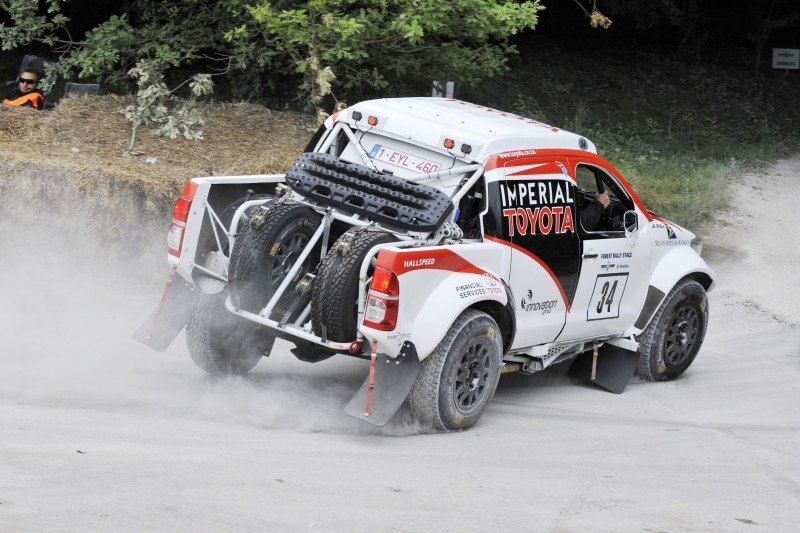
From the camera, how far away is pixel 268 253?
7035 millimetres

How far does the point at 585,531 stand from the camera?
5.61m

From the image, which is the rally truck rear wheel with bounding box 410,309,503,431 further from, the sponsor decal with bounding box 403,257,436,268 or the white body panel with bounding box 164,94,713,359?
the sponsor decal with bounding box 403,257,436,268

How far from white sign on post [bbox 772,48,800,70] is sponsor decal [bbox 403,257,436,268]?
19614 millimetres

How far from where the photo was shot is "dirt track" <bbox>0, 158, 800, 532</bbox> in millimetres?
5449

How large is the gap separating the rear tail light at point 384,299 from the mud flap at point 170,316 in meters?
1.72

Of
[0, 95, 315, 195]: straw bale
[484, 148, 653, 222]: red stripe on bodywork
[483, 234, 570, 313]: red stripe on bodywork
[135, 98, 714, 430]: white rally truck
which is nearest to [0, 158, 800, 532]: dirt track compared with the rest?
[135, 98, 714, 430]: white rally truck

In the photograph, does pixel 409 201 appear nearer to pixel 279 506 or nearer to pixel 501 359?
pixel 501 359

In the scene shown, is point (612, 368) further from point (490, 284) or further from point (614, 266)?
point (490, 284)

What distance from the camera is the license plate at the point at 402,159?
779 centimetres

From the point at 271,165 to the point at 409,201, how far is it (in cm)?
548

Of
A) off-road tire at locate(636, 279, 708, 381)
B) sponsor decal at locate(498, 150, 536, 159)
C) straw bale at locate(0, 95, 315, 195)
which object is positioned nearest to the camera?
sponsor decal at locate(498, 150, 536, 159)

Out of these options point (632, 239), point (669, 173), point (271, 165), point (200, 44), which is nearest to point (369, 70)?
point (200, 44)

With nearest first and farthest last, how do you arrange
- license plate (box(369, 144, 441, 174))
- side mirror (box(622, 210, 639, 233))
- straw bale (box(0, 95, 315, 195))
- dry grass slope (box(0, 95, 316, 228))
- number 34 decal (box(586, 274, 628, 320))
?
license plate (box(369, 144, 441, 174)) < number 34 decal (box(586, 274, 628, 320)) < side mirror (box(622, 210, 639, 233)) < dry grass slope (box(0, 95, 316, 228)) < straw bale (box(0, 95, 315, 195))

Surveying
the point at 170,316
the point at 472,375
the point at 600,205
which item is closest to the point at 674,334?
the point at 600,205
